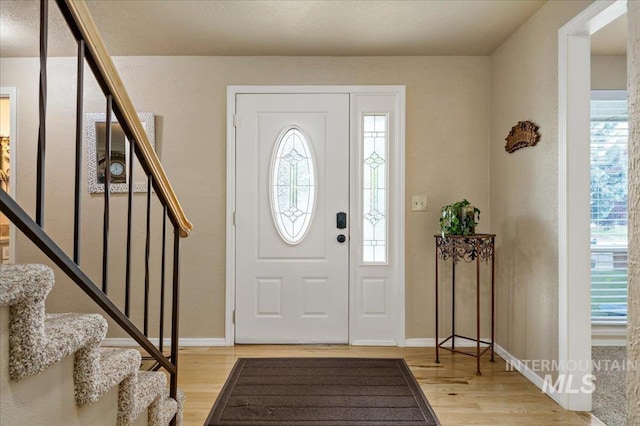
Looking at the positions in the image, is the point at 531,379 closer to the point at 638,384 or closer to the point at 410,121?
the point at 638,384

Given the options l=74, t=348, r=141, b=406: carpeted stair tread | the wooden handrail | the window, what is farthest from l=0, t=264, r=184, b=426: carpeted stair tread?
the window

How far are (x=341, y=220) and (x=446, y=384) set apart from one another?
147 centimetres

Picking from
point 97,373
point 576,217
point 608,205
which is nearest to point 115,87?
point 97,373

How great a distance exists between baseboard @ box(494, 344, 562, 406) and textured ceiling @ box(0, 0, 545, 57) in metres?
2.38

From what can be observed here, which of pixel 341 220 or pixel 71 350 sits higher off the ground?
pixel 341 220

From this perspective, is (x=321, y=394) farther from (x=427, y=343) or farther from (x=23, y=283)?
(x=23, y=283)

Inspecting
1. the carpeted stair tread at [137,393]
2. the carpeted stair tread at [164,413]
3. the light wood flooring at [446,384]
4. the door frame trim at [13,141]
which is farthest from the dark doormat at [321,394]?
the door frame trim at [13,141]

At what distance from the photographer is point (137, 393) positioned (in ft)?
4.85

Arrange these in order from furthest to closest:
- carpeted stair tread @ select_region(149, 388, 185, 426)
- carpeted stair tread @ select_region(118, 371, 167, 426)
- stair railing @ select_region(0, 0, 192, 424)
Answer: carpeted stair tread @ select_region(149, 388, 185, 426)
carpeted stair tread @ select_region(118, 371, 167, 426)
stair railing @ select_region(0, 0, 192, 424)

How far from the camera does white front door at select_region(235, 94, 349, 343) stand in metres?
3.61

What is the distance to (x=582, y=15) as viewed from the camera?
231 centimetres

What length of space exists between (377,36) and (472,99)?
1.02m

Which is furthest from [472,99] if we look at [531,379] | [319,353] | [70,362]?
[70,362]

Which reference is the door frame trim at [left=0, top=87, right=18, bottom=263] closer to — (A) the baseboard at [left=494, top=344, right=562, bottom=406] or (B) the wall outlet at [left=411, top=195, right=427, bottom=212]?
(B) the wall outlet at [left=411, top=195, right=427, bottom=212]
